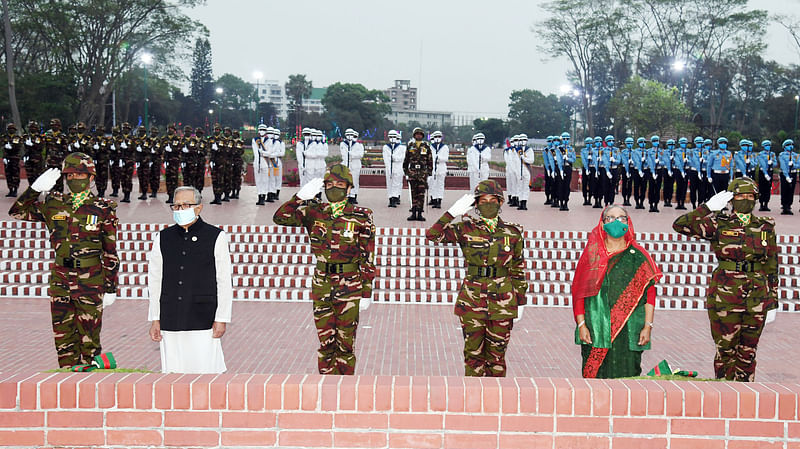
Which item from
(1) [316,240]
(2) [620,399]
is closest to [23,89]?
(1) [316,240]

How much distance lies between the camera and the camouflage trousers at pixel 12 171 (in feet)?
51.9

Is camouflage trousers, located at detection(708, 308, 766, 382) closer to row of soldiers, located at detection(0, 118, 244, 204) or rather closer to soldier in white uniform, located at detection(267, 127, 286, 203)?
soldier in white uniform, located at detection(267, 127, 286, 203)

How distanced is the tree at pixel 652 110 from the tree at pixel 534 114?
110ft

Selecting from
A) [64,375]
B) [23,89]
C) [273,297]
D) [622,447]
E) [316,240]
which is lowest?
[273,297]

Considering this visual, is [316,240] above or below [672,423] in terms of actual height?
above

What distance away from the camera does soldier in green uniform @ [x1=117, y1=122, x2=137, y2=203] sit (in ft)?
51.6

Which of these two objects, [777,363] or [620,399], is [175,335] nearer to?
[620,399]

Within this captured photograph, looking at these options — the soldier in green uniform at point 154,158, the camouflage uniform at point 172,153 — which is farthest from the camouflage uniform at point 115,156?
the camouflage uniform at point 172,153

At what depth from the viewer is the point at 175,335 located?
4.39 metres

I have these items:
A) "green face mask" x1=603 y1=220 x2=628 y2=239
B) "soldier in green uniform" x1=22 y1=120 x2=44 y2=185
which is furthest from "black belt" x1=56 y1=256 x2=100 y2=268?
"soldier in green uniform" x1=22 y1=120 x2=44 y2=185

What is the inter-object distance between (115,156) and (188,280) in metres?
13.1

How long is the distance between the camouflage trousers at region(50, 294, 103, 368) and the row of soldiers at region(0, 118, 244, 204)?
10.6 metres

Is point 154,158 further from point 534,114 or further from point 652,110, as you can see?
point 534,114

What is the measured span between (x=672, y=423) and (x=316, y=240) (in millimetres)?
3040
